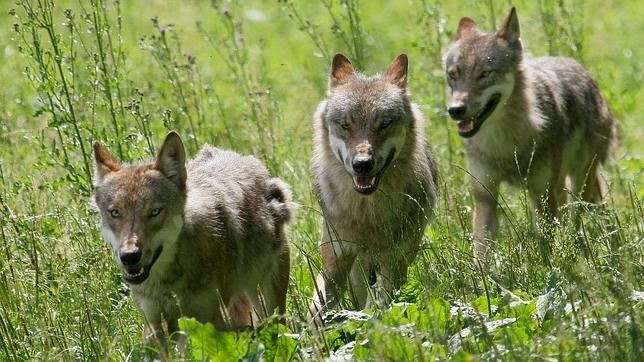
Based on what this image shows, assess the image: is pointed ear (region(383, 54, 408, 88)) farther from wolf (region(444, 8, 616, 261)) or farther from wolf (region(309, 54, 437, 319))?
wolf (region(444, 8, 616, 261))

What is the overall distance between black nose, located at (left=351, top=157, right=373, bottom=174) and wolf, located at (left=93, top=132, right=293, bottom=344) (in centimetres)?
59

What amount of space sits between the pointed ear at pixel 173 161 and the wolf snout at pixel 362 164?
3.99 ft

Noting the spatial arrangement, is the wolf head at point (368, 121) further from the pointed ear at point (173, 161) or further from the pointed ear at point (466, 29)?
the pointed ear at point (466, 29)

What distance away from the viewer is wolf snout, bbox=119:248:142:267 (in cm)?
590

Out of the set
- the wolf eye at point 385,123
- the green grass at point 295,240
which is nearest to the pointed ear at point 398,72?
the wolf eye at point 385,123

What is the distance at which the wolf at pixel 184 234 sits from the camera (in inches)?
242

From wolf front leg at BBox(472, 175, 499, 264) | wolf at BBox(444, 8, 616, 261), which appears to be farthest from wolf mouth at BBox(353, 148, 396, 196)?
wolf at BBox(444, 8, 616, 261)

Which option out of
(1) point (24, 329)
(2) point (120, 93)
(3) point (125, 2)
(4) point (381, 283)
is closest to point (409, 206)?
(4) point (381, 283)

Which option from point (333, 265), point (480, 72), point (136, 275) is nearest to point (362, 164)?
point (333, 265)

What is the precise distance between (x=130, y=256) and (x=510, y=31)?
458cm

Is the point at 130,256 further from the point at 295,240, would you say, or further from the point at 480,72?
the point at 480,72

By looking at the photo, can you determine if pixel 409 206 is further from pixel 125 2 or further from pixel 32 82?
pixel 125 2

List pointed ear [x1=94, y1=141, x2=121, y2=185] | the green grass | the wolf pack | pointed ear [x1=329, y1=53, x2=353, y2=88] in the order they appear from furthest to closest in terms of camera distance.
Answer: pointed ear [x1=329, y1=53, x2=353, y2=88], pointed ear [x1=94, y1=141, x2=121, y2=185], the wolf pack, the green grass

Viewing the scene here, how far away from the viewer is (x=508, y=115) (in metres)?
9.48
